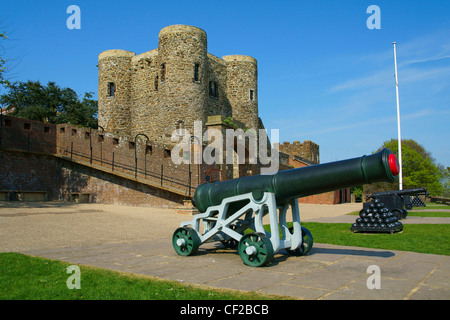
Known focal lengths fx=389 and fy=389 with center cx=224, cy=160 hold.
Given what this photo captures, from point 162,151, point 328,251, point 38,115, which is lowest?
point 328,251

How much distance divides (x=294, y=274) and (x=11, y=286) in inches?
126

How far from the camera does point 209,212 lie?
6328mm

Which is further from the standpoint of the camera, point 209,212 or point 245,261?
point 209,212

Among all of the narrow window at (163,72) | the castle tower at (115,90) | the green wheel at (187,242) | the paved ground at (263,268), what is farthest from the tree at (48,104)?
the green wheel at (187,242)

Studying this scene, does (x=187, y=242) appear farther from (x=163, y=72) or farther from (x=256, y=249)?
(x=163, y=72)

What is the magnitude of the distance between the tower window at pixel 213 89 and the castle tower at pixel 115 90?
634 cm

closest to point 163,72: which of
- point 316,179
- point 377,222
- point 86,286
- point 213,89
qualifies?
point 213,89

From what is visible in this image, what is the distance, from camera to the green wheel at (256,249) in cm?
524

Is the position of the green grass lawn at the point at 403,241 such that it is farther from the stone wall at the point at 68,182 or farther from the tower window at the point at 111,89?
the tower window at the point at 111,89
